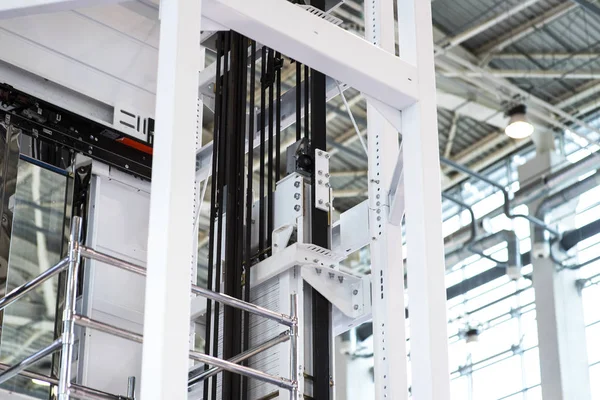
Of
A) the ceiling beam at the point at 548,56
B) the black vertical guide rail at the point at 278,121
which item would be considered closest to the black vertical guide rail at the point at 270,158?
the black vertical guide rail at the point at 278,121

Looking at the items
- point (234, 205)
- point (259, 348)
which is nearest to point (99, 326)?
point (259, 348)

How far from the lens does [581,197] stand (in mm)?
14531

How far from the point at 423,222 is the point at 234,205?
135 centimetres

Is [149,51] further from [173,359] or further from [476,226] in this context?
[476,226]

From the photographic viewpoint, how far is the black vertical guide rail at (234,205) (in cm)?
461

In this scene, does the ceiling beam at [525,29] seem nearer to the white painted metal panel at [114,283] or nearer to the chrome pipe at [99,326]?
the white painted metal panel at [114,283]

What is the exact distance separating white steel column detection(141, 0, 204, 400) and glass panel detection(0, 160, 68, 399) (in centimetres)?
236

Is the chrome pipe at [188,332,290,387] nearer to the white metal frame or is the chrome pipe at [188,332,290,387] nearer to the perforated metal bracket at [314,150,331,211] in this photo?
the white metal frame

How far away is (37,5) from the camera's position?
3564 millimetres

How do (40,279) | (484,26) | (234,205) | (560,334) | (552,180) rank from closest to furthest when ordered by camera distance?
1. (40,279)
2. (234,205)
3. (484,26)
4. (552,180)
5. (560,334)

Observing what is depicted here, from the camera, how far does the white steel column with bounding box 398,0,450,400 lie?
363cm

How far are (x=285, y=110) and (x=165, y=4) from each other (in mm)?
1972

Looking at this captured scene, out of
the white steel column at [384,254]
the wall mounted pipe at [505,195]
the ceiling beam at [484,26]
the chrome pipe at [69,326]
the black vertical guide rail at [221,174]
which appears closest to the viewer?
the chrome pipe at [69,326]

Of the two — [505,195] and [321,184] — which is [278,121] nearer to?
[321,184]
